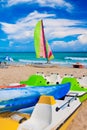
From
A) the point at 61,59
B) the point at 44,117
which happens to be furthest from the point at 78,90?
the point at 61,59

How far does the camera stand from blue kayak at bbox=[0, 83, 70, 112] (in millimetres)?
4910

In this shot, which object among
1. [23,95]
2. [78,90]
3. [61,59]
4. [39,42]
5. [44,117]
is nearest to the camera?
[44,117]

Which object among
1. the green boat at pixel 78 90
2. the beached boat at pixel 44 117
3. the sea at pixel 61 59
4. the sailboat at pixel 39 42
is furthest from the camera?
the sea at pixel 61 59

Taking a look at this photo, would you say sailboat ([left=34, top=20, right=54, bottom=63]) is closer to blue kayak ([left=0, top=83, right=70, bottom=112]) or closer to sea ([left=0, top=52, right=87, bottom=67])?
sea ([left=0, top=52, right=87, bottom=67])

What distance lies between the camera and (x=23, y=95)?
5465mm

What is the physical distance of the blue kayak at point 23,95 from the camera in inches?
193

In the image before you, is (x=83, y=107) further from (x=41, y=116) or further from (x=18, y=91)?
(x=41, y=116)

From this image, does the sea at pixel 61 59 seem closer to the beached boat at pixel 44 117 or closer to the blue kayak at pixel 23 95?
the blue kayak at pixel 23 95

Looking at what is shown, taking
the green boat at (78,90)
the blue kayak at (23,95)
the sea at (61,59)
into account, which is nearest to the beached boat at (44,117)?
the blue kayak at (23,95)

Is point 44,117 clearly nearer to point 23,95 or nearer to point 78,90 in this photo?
point 23,95

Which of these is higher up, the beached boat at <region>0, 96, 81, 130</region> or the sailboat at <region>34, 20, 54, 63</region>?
the sailboat at <region>34, 20, 54, 63</region>

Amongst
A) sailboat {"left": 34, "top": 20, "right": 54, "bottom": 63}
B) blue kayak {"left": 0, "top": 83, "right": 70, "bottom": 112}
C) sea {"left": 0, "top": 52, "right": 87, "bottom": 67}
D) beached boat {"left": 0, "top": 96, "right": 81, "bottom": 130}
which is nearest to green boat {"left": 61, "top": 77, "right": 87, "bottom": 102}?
blue kayak {"left": 0, "top": 83, "right": 70, "bottom": 112}

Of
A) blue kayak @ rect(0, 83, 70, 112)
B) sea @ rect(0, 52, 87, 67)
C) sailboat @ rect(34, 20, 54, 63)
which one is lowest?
blue kayak @ rect(0, 83, 70, 112)

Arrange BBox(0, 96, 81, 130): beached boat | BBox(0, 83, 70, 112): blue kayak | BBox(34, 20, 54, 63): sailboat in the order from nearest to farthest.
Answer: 1. BBox(0, 96, 81, 130): beached boat
2. BBox(0, 83, 70, 112): blue kayak
3. BBox(34, 20, 54, 63): sailboat
